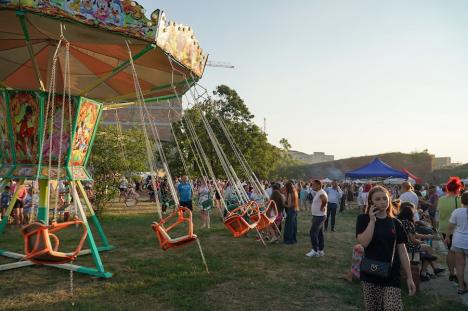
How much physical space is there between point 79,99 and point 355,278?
617 centimetres

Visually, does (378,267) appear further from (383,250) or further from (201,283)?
(201,283)

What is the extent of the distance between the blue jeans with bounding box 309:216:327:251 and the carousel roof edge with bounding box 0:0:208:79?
4516 millimetres

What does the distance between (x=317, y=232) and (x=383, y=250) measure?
5.19 m

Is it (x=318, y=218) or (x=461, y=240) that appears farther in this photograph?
(x=318, y=218)

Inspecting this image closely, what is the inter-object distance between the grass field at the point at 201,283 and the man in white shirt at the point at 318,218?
14.2 inches

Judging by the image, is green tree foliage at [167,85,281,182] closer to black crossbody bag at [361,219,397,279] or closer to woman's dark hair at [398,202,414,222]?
woman's dark hair at [398,202,414,222]

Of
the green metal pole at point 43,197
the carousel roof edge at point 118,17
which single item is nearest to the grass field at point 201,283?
the green metal pole at point 43,197

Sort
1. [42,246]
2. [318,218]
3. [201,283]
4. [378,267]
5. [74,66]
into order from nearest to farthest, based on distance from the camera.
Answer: [378,267] < [42,246] < [201,283] < [318,218] < [74,66]

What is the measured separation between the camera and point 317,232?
8.45 m

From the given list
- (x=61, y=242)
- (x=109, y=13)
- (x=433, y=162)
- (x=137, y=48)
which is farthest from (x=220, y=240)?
(x=433, y=162)

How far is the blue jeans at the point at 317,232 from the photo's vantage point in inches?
327

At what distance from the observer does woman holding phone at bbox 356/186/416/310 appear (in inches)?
131

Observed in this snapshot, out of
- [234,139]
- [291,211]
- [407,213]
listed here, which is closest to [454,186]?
[407,213]

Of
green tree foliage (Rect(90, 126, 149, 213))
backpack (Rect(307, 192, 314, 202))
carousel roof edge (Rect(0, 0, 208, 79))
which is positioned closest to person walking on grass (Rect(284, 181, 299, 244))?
carousel roof edge (Rect(0, 0, 208, 79))
